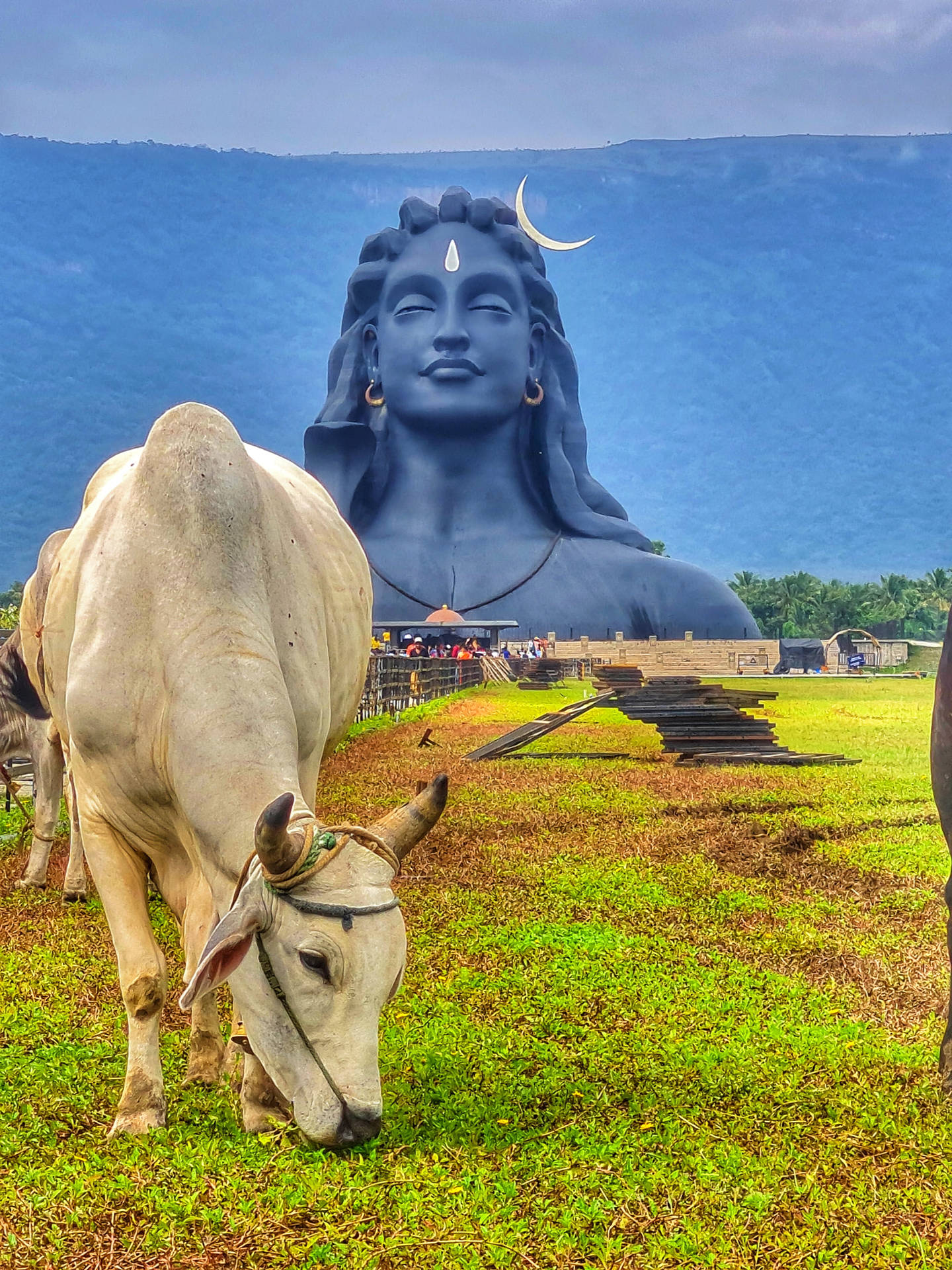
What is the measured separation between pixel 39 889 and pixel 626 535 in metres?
36.9

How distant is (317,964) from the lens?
3.28m

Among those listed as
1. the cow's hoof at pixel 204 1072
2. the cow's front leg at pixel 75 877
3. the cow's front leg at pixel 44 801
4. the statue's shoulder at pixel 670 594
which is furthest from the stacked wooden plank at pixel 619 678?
the cow's hoof at pixel 204 1072

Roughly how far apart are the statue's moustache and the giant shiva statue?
0.05 metres

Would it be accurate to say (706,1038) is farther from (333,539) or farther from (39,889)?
(39,889)

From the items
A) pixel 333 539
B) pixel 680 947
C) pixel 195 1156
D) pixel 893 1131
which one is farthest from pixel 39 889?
pixel 893 1131

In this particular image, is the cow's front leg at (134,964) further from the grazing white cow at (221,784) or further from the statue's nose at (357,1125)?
the statue's nose at (357,1125)

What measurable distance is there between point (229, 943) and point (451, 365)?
37866mm

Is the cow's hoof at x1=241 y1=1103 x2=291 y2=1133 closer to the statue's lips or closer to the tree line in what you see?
the statue's lips

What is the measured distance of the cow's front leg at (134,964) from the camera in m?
3.91

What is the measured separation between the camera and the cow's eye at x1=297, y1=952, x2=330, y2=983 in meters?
3.26

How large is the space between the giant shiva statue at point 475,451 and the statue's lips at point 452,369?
0.05 m

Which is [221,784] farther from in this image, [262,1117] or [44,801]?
[44,801]

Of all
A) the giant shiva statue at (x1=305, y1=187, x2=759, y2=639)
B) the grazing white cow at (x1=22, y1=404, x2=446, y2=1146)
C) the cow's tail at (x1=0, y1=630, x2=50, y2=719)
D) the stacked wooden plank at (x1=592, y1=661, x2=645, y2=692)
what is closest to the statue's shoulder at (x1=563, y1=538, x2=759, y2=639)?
the giant shiva statue at (x1=305, y1=187, x2=759, y2=639)

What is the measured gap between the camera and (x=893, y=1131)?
3838 mm
